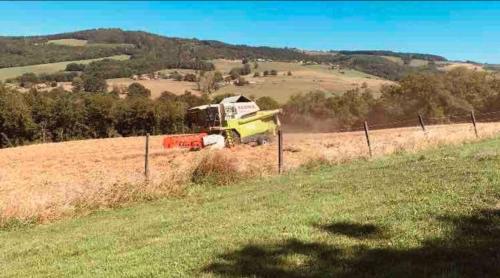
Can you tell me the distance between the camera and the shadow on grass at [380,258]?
5805 millimetres

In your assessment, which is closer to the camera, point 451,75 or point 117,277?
point 117,277

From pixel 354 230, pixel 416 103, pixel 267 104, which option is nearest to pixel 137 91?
pixel 267 104

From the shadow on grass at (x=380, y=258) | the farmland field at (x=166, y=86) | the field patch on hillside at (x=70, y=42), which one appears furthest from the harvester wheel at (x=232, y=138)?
the field patch on hillside at (x=70, y=42)

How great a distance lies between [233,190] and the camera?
1437cm

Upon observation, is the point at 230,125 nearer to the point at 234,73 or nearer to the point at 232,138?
the point at 232,138

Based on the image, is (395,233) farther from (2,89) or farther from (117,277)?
(2,89)

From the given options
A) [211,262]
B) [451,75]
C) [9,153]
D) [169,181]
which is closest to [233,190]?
[169,181]

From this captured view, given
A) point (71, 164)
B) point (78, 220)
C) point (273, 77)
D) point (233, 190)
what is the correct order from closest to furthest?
1. point (78, 220)
2. point (233, 190)
3. point (71, 164)
4. point (273, 77)

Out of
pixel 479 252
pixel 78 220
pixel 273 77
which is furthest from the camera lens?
pixel 273 77

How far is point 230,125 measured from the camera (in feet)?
110

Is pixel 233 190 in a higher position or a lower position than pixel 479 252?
lower

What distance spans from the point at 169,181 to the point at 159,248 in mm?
7128

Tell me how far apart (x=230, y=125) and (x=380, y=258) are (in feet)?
89.8

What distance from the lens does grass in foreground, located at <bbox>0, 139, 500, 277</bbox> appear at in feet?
20.8
